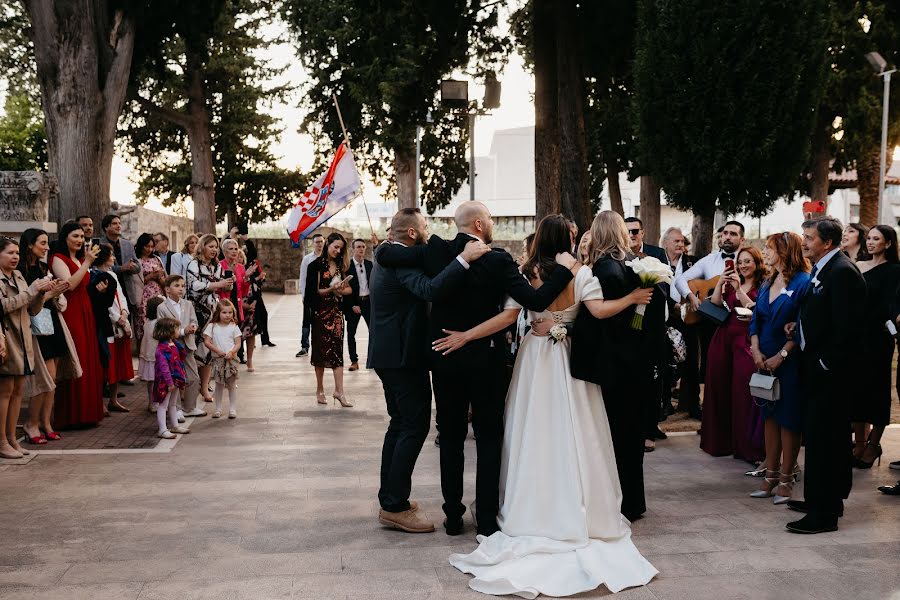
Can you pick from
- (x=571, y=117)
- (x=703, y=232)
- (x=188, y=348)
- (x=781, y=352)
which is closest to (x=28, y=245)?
(x=188, y=348)

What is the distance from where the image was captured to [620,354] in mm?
5676

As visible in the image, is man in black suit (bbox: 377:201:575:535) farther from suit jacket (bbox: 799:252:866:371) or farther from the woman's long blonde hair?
suit jacket (bbox: 799:252:866:371)

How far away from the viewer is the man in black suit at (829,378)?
5.68 metres

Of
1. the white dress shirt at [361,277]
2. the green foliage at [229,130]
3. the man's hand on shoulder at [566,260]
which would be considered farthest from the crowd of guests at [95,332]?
the green foliage at [229,130]

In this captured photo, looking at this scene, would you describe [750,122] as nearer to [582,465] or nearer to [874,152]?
[582,465]

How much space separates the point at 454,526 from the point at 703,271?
465cm

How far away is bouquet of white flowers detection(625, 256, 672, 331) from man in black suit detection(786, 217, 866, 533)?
39.8 inches

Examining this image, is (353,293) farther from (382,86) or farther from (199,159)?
(199,159)

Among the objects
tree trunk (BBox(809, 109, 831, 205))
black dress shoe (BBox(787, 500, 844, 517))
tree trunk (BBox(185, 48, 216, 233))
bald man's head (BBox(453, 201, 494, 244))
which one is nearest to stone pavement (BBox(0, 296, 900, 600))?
black dress shoe (BBox(787, 500, 844, 517))

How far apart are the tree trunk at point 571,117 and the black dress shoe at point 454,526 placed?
940 centimetres

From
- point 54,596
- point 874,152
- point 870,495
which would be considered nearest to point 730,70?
point 870,495

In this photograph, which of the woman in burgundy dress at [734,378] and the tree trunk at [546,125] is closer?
the woman in burgundy dress at [734,378]

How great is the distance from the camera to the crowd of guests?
25.4ft

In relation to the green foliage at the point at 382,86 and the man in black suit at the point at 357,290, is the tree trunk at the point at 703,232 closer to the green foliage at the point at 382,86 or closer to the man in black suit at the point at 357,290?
the man in black suit at the point at 357,290
